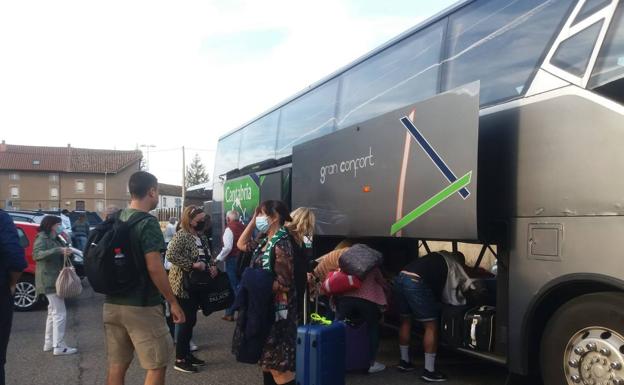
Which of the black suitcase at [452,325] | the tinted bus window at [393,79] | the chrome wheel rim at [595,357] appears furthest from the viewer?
the tinted bus window at [393,79]

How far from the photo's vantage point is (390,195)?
17.3 feet

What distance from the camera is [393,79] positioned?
5906 mm

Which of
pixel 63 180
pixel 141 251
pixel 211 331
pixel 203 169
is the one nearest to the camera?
pixel 141 251

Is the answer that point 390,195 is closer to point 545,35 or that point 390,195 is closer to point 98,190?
point 545,35

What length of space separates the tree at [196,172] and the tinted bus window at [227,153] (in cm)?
6548

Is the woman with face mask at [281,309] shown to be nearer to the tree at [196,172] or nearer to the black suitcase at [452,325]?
the black suitcase at [452,325]

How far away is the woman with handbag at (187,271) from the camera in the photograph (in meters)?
5.62

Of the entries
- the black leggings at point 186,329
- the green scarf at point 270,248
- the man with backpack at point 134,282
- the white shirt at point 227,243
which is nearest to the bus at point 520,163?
the green scarf at point 270,248

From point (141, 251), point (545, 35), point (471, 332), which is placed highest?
point (545, 35)

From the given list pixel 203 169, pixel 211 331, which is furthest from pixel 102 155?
pixel 211 331

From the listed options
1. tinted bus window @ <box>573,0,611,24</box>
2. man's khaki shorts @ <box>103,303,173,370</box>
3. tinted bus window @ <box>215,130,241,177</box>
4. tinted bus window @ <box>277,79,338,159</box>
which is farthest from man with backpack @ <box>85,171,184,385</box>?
tinted bus window @ <box>215,130,241,177</box>

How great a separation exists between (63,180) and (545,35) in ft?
245

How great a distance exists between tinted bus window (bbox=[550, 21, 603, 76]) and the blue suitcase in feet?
8.72

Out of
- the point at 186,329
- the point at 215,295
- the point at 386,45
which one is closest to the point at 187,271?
the point at 215,295
